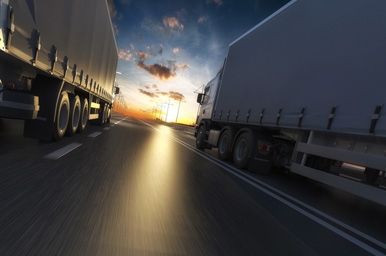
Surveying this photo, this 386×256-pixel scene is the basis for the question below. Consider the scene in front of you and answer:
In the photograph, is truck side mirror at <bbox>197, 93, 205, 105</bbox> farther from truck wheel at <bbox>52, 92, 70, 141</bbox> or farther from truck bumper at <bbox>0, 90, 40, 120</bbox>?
truck bumper at <bbox>0, 90, 40, 120</bbox>

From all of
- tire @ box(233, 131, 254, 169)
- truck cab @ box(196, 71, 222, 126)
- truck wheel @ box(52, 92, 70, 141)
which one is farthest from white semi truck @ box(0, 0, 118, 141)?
truck cab @ box(196, 71, 222, 126)

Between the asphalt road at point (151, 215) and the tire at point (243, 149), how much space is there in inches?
85.0

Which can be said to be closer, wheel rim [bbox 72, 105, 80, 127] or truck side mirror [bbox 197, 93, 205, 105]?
wheel rim [bbox 72, 105, 80, 127]

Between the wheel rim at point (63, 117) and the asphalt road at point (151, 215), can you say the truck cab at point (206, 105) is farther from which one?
the asphalt road at point (151, 215)

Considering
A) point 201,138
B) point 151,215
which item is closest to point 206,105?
point 201,138

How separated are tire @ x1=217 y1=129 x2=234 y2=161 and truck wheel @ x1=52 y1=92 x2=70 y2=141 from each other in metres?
5.08

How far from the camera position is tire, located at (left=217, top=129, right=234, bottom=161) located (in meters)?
8.73

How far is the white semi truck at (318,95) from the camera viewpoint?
405 cm

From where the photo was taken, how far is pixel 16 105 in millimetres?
4465

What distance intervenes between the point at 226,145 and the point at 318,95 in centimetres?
436

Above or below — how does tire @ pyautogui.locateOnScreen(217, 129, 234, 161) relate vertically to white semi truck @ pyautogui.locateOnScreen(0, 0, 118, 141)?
below

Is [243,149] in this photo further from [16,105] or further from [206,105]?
[16,105]

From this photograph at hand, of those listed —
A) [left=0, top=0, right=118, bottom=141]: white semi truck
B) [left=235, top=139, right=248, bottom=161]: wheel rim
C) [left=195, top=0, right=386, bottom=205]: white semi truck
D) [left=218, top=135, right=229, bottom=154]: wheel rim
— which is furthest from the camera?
[left=218, top=135, right=229, bottom=154]: wheel rim

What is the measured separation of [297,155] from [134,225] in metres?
4.24
